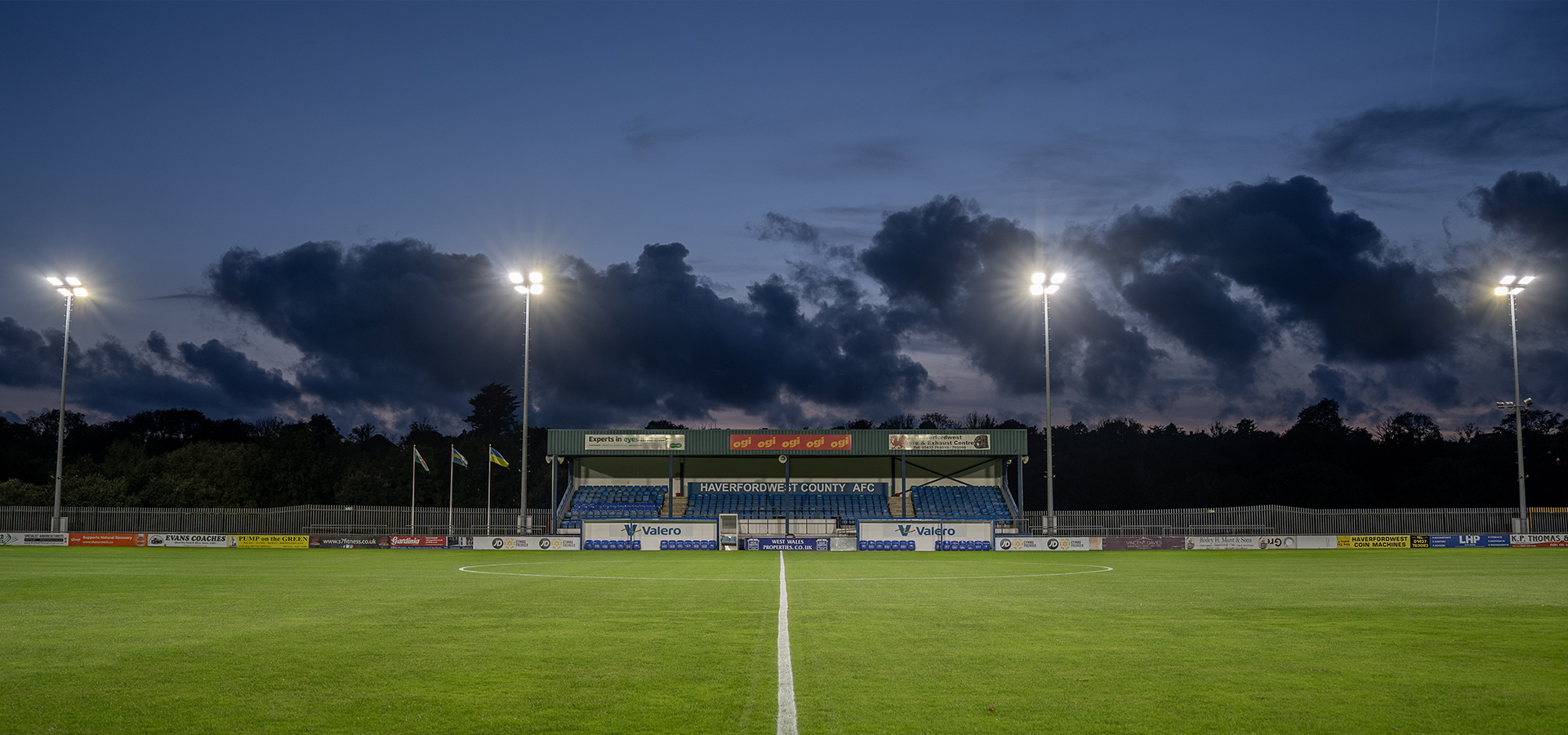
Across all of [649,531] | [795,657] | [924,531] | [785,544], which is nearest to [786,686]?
[795,657]

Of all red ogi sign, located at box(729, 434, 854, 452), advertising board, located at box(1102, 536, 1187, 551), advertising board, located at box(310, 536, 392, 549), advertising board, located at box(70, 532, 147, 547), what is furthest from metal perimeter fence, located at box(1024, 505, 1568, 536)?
advertising board, located at box(70, 532, 147, 547)

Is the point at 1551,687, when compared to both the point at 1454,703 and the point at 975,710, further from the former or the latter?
the point at 975,710

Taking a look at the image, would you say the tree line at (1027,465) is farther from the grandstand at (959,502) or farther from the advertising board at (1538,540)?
the advertising board at (1538,540)

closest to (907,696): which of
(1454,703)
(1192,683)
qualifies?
(1192,683)

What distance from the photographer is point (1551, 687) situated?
8336mm

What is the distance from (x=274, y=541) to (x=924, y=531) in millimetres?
31816

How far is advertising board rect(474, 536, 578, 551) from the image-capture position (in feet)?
149

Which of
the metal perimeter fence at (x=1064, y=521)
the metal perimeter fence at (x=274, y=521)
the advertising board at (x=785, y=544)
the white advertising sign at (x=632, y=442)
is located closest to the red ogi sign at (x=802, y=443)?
the white advertising sign at (x=632, y=442)

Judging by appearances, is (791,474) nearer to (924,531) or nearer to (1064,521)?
(1064,521)

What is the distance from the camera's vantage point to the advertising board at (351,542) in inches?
1914

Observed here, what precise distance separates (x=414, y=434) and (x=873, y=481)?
89730 mm

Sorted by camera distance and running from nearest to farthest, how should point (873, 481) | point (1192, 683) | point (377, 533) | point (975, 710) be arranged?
point (975, 710), point (1192, 683), point (377, 533), point (873, 481)

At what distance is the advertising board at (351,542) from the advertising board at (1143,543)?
3501cm

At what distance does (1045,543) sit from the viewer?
153ft
